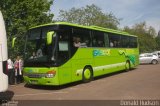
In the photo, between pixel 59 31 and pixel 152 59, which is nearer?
pixel 59 31

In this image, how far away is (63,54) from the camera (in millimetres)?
13914

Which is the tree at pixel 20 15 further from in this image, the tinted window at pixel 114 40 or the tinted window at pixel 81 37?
the tinted window at pixel 81 37

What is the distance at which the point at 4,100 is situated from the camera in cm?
1138

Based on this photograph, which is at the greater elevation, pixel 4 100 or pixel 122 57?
pixel 122 57

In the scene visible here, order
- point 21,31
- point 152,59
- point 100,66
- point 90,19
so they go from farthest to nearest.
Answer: point 90,19 < point 152,59 < point 21,31 < point 100,66

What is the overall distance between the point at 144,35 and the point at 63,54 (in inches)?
2536

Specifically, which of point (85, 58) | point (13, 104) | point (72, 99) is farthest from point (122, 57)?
point (13, 104)

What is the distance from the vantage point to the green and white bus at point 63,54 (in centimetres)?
1348

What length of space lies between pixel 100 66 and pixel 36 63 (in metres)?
5.25

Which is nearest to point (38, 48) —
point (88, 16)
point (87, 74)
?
point (87, 74)

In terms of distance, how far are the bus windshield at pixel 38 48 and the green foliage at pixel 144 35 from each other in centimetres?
6023

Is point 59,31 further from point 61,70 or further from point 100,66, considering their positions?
point 100,66

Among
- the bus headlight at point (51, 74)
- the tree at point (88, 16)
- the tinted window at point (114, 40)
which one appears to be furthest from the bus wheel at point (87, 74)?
the tree at point (88, 16)

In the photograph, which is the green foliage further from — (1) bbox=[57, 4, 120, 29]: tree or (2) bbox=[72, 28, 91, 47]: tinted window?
(2) bbox=[72, 28, 91, 47]: tinted window
